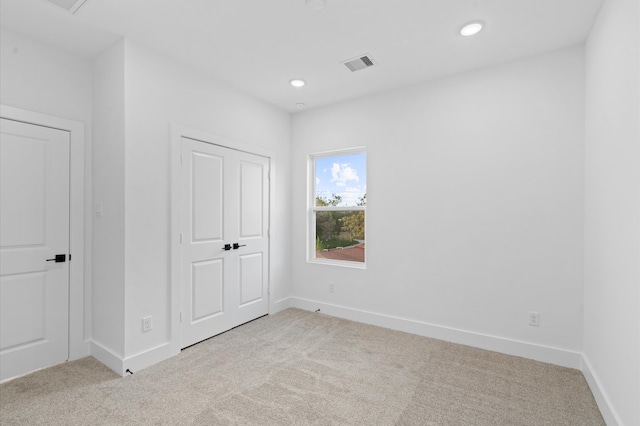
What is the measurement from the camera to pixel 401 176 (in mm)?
3469

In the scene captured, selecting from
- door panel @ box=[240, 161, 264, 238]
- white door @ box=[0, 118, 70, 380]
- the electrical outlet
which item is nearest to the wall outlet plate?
door panel @ box=[240, 161, 264, 238]

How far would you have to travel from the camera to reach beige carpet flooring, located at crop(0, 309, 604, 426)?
1.96 metres

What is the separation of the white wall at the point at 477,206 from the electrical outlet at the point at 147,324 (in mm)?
2046

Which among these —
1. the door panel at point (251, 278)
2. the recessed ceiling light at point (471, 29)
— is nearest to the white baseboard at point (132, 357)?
the door panel at point (251, 278)

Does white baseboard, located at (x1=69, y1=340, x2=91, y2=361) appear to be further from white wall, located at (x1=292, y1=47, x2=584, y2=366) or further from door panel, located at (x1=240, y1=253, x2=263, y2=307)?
white wall, located at (x1=292, y1=47, x2=584, y2=366)

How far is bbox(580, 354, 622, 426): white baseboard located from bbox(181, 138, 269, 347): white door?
3142 mm

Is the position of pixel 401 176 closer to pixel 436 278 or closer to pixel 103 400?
pixel 436 278

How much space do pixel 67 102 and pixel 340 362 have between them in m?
3.32

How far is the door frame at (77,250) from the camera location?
9.00 ft

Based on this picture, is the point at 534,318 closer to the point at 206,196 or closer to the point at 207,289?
the point at 207,289

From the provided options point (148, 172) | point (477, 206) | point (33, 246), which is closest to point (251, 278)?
point (148, 172)

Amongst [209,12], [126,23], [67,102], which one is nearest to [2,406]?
[67,102]

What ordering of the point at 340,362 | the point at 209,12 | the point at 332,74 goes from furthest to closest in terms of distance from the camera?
the point at 332,74
the point at 340,362
the point at 209,12

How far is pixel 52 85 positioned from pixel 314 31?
2.28 meters
